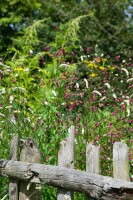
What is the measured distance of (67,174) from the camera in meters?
3.81

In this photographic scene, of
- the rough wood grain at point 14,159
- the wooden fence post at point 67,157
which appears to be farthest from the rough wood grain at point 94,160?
the rough wood grain at point 14,159

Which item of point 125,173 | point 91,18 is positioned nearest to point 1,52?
point 91,18

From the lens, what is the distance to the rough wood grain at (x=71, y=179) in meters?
3.32

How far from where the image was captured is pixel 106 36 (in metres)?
15.9

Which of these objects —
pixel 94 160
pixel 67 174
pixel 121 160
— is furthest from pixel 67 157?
pixel 121 160

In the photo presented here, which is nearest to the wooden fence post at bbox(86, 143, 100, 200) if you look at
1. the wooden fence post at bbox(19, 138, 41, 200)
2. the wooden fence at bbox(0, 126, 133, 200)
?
the wooden fence at bbox(0, 126, 133, 200)

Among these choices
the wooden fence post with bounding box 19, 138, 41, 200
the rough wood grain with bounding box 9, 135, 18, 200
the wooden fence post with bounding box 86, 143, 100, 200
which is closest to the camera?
the wooden fence post with bounding box 86, 143, 100, 200

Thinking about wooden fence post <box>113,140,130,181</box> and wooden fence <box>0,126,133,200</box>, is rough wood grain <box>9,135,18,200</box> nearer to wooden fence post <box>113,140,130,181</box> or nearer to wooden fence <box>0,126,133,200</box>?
wooden fence <box>0,126,133,200</box>

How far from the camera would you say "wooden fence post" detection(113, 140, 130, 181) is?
3.39 meters

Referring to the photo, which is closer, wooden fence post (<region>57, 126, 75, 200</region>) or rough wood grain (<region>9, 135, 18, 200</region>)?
wooden fence post (<region>57, 126, 75, 200</region>)

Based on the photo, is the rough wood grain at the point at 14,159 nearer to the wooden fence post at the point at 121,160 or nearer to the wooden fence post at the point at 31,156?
the wooden fence post at the point at 31,156

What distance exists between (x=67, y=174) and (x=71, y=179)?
7cm

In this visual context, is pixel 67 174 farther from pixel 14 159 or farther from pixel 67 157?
pixel 14 159

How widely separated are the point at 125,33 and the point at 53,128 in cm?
1151
